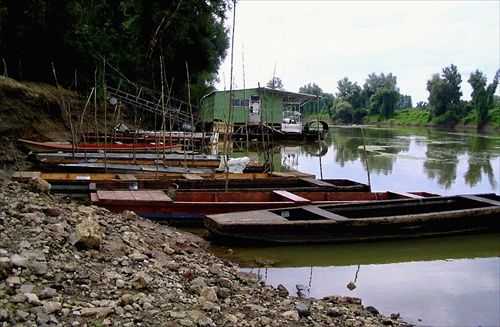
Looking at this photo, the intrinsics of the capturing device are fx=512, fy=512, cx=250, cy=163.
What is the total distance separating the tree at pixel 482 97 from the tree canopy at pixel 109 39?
1501 inches

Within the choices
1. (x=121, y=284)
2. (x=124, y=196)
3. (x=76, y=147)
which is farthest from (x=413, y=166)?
(x=121, y=284)

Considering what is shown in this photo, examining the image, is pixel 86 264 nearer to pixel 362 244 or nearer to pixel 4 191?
pixel 4 191

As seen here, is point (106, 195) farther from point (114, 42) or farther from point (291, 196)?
point (114, 42)

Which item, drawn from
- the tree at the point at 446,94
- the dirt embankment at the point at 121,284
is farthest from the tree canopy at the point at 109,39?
the tree at the point at 446,94

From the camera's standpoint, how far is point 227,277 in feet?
18.6

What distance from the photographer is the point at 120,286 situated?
4.36 meters

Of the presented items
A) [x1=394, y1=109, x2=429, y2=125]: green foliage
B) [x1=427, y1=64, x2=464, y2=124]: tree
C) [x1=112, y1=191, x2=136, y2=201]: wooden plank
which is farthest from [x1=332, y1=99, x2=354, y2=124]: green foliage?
[x1=112, y1=191, x2=136, y2=201]: wooden plank

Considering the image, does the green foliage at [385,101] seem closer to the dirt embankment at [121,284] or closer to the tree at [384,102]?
the tree at [384,102]

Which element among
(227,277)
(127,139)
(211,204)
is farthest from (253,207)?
(127,139)

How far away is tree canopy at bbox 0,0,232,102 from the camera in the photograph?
2211 cm

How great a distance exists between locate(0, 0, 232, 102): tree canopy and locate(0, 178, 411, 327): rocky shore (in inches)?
506

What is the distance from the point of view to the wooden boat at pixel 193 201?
8.63 meters

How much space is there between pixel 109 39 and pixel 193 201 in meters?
20.8

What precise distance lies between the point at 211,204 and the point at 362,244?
2.69 meters
